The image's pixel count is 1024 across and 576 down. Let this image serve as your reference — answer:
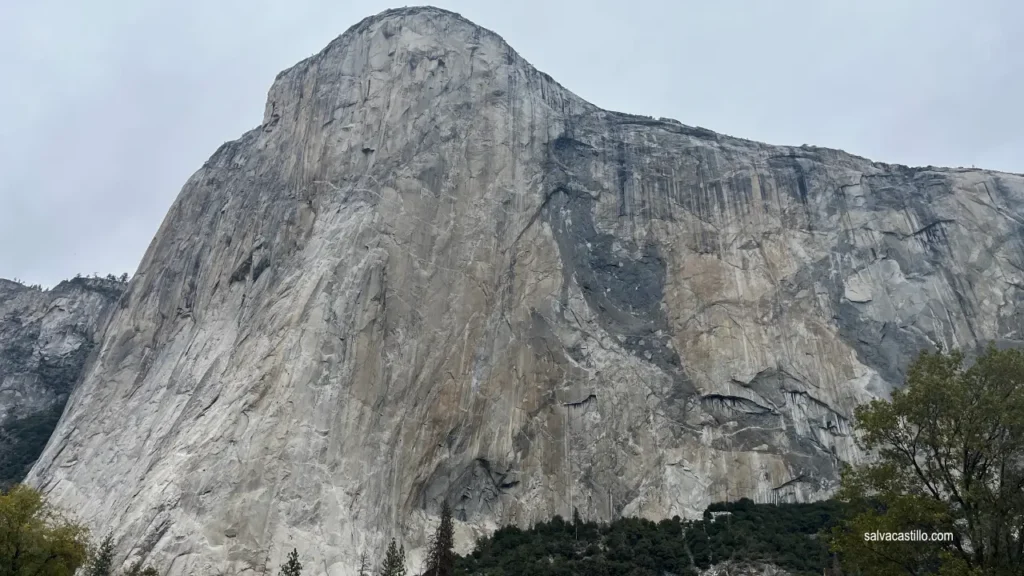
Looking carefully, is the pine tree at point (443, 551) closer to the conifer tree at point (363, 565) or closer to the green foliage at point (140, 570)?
the conifer tree at point (363, 565)

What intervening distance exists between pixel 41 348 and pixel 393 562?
49.2 metres

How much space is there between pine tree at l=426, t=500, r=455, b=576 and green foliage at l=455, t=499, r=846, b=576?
0.75 metres

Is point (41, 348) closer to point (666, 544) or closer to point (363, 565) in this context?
point (363, 565)

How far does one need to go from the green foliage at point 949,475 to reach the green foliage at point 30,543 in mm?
21621

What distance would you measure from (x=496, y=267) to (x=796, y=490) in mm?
20318

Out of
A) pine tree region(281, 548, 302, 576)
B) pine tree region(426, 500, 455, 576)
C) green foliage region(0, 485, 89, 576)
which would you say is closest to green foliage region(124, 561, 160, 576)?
pine tree region(281, 548, 302, 576)

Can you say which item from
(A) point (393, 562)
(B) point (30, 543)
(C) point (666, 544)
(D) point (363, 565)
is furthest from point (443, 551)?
(B) point (30, 543)

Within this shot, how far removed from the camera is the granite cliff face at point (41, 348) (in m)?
57.5

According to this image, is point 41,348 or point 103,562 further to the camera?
point 41,348

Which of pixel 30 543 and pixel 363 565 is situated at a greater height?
pixel 363 565

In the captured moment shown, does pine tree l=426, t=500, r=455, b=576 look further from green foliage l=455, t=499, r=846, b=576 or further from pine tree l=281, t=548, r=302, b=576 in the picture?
pine tree l=281, t=548, r=302, b=576

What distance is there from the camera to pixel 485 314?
142 ft

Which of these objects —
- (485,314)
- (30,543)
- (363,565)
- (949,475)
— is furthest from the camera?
(485,314)

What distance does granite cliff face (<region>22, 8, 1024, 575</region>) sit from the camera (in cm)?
3597
